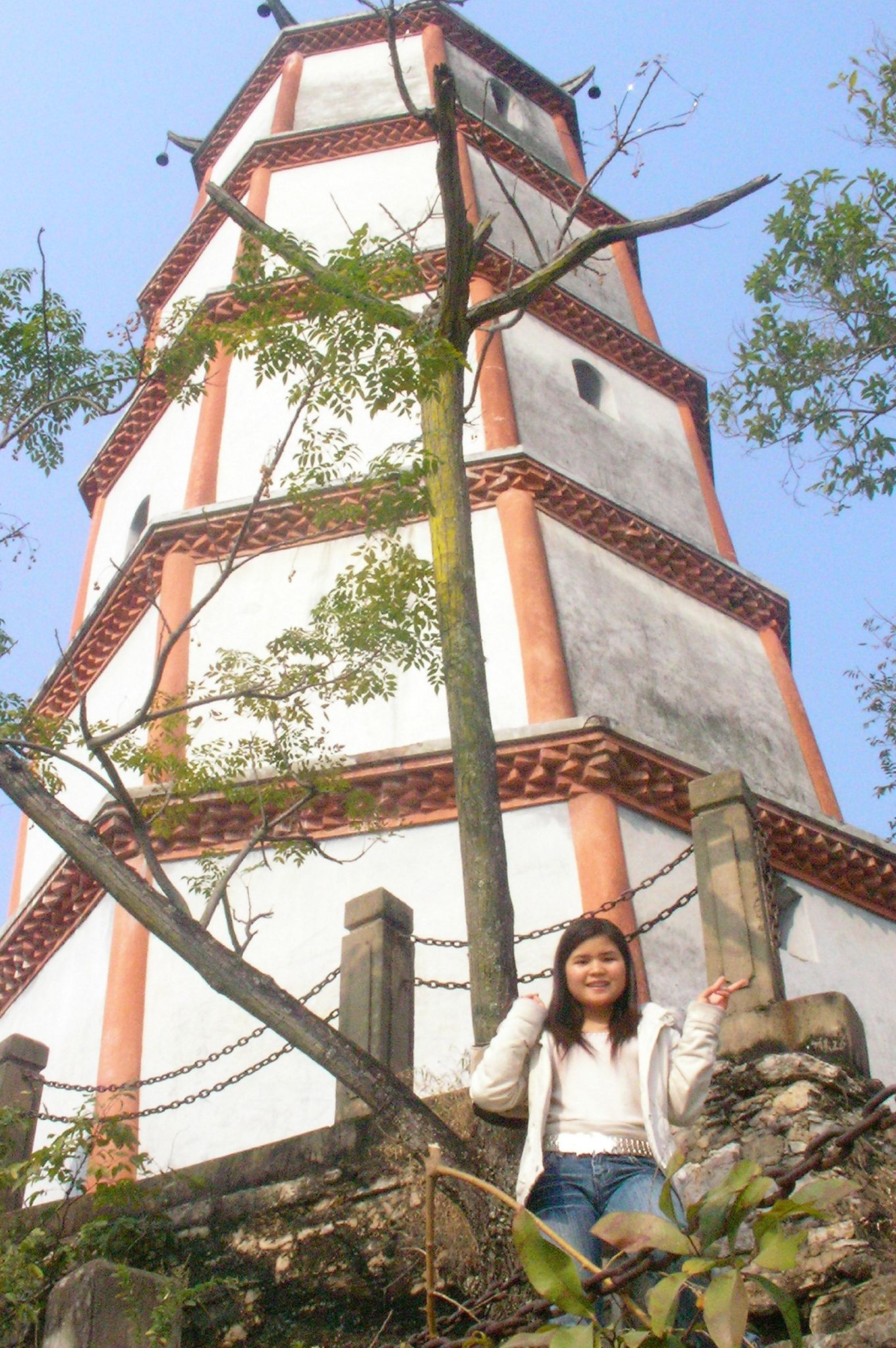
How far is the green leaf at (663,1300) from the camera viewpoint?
8.25 feet

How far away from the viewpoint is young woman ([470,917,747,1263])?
3.69 meters

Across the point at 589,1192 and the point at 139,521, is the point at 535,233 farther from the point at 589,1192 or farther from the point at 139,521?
the point at 589,1192

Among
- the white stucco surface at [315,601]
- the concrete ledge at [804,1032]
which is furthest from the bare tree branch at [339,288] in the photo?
the concrete ledge at [804,1032]

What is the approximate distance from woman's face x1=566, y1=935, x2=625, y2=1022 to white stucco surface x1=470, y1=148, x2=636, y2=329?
10.4 meters

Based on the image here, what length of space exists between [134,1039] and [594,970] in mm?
5279

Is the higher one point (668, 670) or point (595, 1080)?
point (668, 670)

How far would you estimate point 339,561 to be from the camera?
11.2 m

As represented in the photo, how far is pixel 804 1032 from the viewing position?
566 centimetres

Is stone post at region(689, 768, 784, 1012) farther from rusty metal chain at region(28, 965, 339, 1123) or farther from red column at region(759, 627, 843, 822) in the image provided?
red column at region(759, 627, 843, 822)

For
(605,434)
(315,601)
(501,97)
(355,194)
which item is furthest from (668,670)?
(501,97)

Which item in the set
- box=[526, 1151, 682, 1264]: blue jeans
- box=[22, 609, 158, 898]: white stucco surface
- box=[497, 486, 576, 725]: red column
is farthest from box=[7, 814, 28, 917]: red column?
box=[526, 1151, 682, 1264]: blue jeans

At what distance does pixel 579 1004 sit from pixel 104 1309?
6.37 feet

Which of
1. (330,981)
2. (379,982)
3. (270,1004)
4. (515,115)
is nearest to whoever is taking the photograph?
(270,1004)

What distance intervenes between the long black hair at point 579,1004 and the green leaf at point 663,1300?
1.41m
